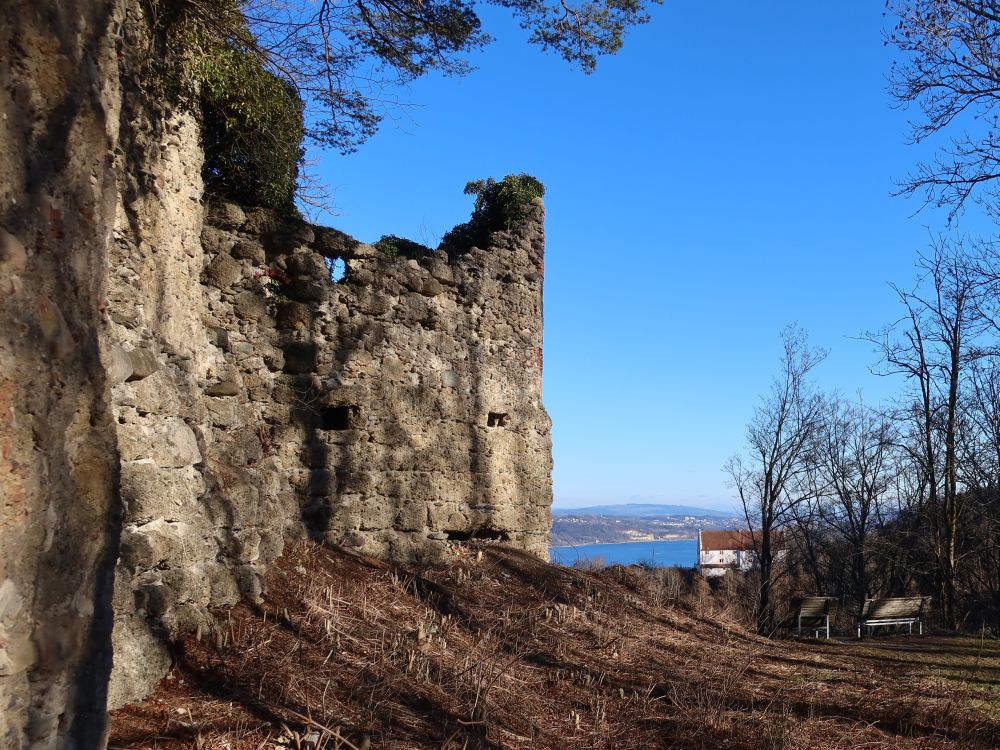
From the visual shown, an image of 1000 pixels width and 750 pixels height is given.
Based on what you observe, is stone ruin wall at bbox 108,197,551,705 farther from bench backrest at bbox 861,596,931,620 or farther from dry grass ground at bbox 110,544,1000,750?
bench backrest at bbox 861,596,931,620

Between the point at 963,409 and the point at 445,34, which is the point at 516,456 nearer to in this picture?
the point at 445,34

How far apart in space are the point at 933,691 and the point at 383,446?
5906 mm

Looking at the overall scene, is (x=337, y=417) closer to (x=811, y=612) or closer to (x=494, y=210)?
(x=494, y=210)

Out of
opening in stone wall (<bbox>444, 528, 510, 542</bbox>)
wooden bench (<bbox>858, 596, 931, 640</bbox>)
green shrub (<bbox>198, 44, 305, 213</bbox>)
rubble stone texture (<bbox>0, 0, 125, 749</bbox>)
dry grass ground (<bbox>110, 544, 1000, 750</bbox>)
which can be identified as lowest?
wooden bench (<bbox>858, 596, 931, 640</bbox>)

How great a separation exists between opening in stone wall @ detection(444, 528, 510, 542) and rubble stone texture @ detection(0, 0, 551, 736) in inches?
2.3

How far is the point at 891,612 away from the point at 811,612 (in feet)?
4.59

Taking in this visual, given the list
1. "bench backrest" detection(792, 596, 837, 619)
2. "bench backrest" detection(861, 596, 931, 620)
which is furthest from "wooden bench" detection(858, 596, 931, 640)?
"bench backrest" detection(792, 596, 837, 619)

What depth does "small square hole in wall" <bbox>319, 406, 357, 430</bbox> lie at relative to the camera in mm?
9062

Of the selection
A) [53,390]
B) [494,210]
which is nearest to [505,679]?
[53,390]

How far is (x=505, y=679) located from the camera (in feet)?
19.6

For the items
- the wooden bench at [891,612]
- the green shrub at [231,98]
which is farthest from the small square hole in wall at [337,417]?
the wooden bench at [891,612]

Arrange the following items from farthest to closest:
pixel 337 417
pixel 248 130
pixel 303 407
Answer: pixel 337 417 → pixel 303 407 → pixel 248 130

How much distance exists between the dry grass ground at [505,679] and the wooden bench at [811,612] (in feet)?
6.59

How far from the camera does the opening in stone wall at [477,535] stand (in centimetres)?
990
